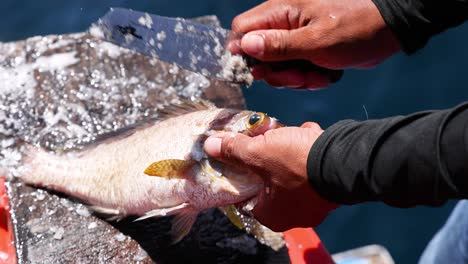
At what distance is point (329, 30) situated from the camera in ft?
10.8

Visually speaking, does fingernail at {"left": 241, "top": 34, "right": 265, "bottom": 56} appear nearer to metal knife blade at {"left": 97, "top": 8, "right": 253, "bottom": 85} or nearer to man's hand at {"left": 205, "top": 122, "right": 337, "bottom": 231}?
metal knife blade at {"left": 97, "top": 8, "right": 253, "bottom": 85}

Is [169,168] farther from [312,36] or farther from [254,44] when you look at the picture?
[312,36]

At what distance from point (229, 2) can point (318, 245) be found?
2849 mm

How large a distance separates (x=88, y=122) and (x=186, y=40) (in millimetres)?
1119

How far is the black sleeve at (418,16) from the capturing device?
10.6ft

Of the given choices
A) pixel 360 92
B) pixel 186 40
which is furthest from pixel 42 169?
pixel 360 92

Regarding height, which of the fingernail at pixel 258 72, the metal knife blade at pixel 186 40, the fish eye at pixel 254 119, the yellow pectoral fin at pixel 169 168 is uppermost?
the metal knife blade at pixel 186 40

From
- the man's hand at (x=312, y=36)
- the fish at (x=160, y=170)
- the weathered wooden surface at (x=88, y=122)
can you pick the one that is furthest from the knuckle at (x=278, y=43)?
the weathered wooden surface at (x=88, y=122)

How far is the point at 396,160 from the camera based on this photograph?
235cm

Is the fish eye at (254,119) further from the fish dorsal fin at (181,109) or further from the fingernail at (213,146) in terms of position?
the fish dorsal fin at (181,109)

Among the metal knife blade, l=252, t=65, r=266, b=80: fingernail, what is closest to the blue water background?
l=252, t=65, r=266, b=80: fingernail

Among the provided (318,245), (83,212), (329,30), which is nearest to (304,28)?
(329,30)

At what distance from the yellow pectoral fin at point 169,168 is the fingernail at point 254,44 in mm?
601

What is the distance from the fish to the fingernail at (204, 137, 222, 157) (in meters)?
0.11
